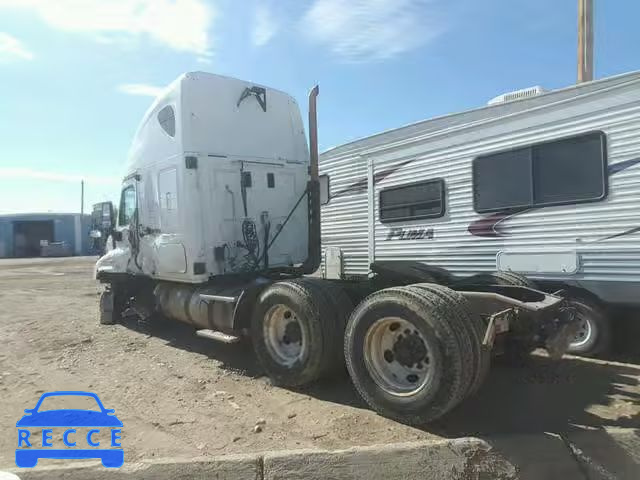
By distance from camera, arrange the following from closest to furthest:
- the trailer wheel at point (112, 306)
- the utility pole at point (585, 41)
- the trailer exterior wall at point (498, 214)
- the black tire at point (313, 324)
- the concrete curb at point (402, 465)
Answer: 1. the concrete curb at point (402, 465)
2. the black tire at point (313, 324)
3. the trailer exterior wall at point (498, 214)
4. the trailer wheel at point (112, 306)
5. the utility pole at point (585, 41)

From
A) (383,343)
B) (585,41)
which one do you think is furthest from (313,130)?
(585,41)

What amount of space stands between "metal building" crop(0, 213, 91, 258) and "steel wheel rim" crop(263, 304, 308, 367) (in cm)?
4950

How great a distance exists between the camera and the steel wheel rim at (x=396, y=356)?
4.18 metres

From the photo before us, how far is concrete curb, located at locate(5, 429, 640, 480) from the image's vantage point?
3.34m

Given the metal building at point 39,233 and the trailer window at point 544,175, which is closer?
the trailer window at point 544,175

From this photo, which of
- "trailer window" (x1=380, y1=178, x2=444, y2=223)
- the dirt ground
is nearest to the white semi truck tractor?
the dirt ground

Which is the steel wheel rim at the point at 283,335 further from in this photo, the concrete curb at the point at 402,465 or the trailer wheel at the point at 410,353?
the concrete curb at the point at 402,465

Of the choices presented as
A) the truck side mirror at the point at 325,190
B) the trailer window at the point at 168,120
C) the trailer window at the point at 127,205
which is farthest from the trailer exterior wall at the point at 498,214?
the trailer window at the point at 127,205

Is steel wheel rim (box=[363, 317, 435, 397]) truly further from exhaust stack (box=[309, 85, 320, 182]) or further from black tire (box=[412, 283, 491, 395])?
exhaust stack (box=[309, 85, 320, 182])

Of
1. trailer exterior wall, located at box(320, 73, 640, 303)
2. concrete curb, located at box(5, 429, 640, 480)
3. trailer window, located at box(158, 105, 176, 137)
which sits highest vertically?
trailer window, located at box(158, 105, 176, 137)

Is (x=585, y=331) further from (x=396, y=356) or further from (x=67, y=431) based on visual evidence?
(x=67, y=431)

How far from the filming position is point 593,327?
20.6 ft

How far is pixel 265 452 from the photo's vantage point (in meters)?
3.54

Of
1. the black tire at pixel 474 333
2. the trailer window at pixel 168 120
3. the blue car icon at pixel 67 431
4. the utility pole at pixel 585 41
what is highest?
the utility pole at pixel 585 41
